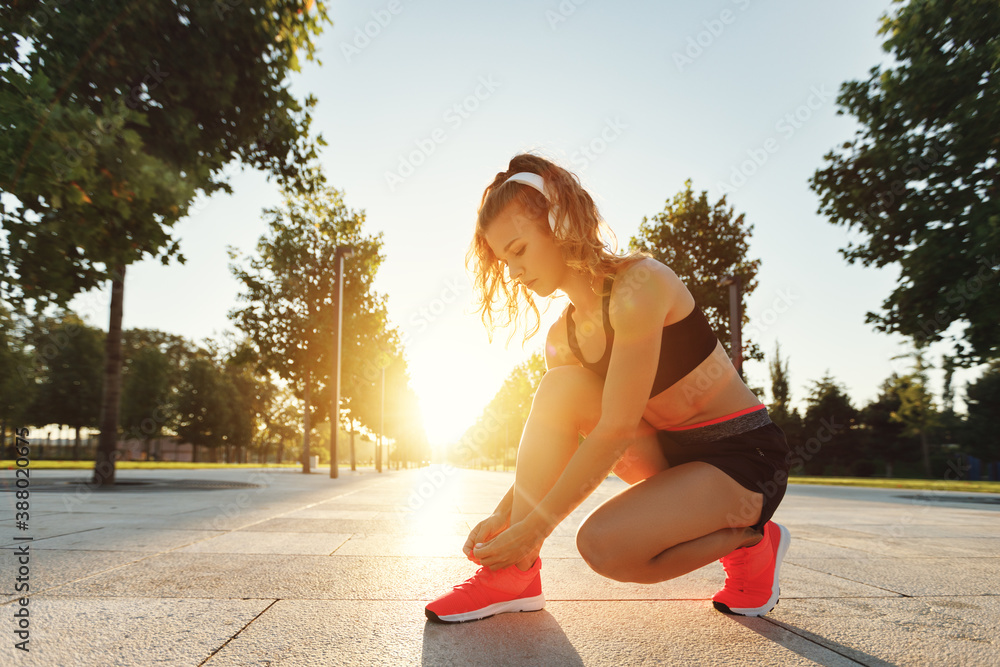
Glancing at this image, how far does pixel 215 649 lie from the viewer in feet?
5.16

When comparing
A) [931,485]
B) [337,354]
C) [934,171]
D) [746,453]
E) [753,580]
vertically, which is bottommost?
[931,485]

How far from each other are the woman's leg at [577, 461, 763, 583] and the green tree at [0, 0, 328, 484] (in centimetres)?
595

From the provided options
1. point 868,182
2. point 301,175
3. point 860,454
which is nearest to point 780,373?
point 860,454

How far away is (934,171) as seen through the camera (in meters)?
12.5

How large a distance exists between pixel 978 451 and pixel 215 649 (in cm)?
4653

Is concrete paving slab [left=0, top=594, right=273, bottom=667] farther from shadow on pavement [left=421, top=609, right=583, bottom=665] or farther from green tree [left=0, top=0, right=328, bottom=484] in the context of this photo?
green tree [left=0, top=0, right=328, bottom=484]

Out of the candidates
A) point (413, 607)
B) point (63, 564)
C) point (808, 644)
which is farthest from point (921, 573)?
point (63, 564)

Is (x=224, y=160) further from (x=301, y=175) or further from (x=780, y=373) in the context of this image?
(x=780, y=373)

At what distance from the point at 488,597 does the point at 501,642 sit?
28cm

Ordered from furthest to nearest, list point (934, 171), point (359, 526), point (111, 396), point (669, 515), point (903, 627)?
1. point (934, 171)
2. point (111, 396)
3. point (359, 526)
4. point (903, 627)
5. point (669, 515)

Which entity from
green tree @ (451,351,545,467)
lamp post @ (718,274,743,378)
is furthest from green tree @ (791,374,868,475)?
lamp post @ (718,274,743,378)

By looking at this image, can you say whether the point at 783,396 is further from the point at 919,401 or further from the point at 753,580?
the point at 753,580

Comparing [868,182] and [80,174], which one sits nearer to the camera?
[80,174]

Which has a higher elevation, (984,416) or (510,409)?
(510,409)
